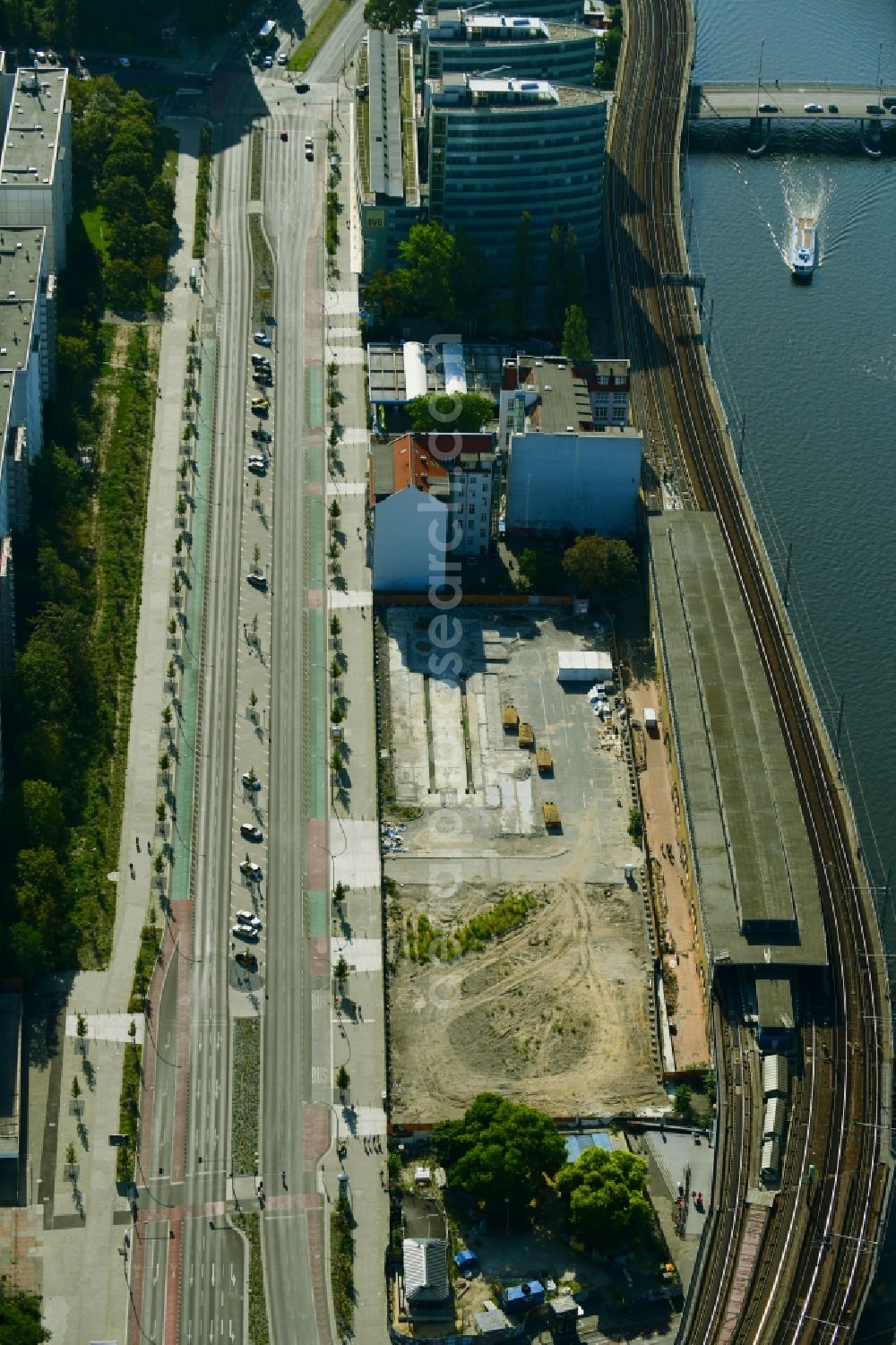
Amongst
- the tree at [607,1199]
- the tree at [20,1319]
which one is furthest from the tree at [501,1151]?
the tree at [20,1319]

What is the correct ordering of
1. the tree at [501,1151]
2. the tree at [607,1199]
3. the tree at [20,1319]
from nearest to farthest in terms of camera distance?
the tree at [20,1319] < the tree at [607,1199] < the tree at [501,1151]

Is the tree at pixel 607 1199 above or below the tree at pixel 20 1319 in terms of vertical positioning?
above

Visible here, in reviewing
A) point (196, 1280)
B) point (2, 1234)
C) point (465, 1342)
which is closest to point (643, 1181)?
point (465, 1342)

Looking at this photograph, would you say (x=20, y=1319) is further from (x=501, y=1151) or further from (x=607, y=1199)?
(x=607, y=1199)

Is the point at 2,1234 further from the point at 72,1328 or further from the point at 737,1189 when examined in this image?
the point at 737,1189

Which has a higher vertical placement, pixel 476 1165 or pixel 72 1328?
pixel 476 1165

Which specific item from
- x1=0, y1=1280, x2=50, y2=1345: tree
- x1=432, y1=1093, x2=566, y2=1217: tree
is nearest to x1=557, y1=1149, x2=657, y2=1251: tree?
x1=432, y1=1093, x2=566, y2=1217: tree

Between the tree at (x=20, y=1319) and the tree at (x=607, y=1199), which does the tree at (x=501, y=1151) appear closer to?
the tree at (x=607, y=1199)
